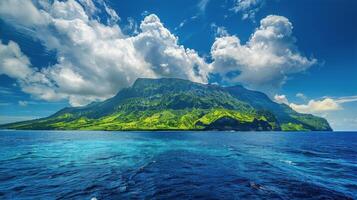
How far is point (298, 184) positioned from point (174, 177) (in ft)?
71.8

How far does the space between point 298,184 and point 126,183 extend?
2946 cm

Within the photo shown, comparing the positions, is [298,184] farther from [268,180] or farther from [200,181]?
[200,181]

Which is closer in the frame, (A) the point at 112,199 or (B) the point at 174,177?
(A) the point at 112,199

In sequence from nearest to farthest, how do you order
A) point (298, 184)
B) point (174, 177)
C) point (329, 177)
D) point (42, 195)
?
point (42, 195) < point (298, 184) < point (174, 177) < point (329, 177)

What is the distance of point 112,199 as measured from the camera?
26344 millimetres

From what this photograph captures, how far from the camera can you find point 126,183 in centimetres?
3419

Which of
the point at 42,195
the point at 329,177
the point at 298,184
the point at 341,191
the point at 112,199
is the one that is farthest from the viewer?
the point at 329,177

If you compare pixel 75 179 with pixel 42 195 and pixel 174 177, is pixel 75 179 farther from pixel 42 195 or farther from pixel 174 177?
pixel 174 177

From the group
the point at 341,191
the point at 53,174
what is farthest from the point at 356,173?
the point at 53,174

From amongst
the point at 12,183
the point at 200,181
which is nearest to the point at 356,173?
the point at 200,181

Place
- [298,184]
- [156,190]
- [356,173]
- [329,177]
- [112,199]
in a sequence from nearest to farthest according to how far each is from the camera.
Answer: [112,199] < [156,190] < [298,184] < [329,177] < [356,173]

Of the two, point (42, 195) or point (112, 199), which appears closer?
point (112, 199)

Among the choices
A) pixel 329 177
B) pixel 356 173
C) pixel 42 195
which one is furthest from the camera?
pixel 356 173

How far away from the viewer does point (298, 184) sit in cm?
3538
